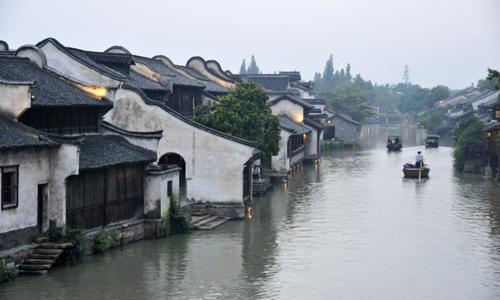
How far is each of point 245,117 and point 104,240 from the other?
1949 centimetres

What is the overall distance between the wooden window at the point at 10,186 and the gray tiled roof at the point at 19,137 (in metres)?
0.89

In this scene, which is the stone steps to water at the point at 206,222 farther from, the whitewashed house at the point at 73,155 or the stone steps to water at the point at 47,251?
the stone steps to water at the point at 47,251

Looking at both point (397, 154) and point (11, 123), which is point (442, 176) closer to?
point (397, 154)

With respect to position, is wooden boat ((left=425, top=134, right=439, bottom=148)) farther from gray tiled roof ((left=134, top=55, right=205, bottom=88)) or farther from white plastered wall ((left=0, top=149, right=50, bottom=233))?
white plastered wall ((left=0, top=149, right=50, bottom=233))

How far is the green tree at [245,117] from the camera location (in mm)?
47447

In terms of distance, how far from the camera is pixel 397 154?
9144cm

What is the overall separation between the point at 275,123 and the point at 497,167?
23419 mm

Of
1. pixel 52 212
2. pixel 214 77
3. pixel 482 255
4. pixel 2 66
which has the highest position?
pixel 214 77

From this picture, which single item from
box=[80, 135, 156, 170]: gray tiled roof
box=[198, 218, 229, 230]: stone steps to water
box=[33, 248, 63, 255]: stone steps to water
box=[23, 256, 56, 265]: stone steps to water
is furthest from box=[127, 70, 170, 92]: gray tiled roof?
box=[23, 256, 56, 265]: stone steps to water

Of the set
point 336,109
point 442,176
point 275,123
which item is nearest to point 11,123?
point 275,123

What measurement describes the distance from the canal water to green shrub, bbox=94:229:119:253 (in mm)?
389

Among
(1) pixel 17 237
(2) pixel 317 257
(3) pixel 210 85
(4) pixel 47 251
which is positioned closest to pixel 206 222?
→ (2) pixel 317 257

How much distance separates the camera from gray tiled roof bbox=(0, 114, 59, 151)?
25.9 metres

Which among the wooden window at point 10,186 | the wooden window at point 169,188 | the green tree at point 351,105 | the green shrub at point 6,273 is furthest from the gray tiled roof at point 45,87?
the green tree at point 351,105
